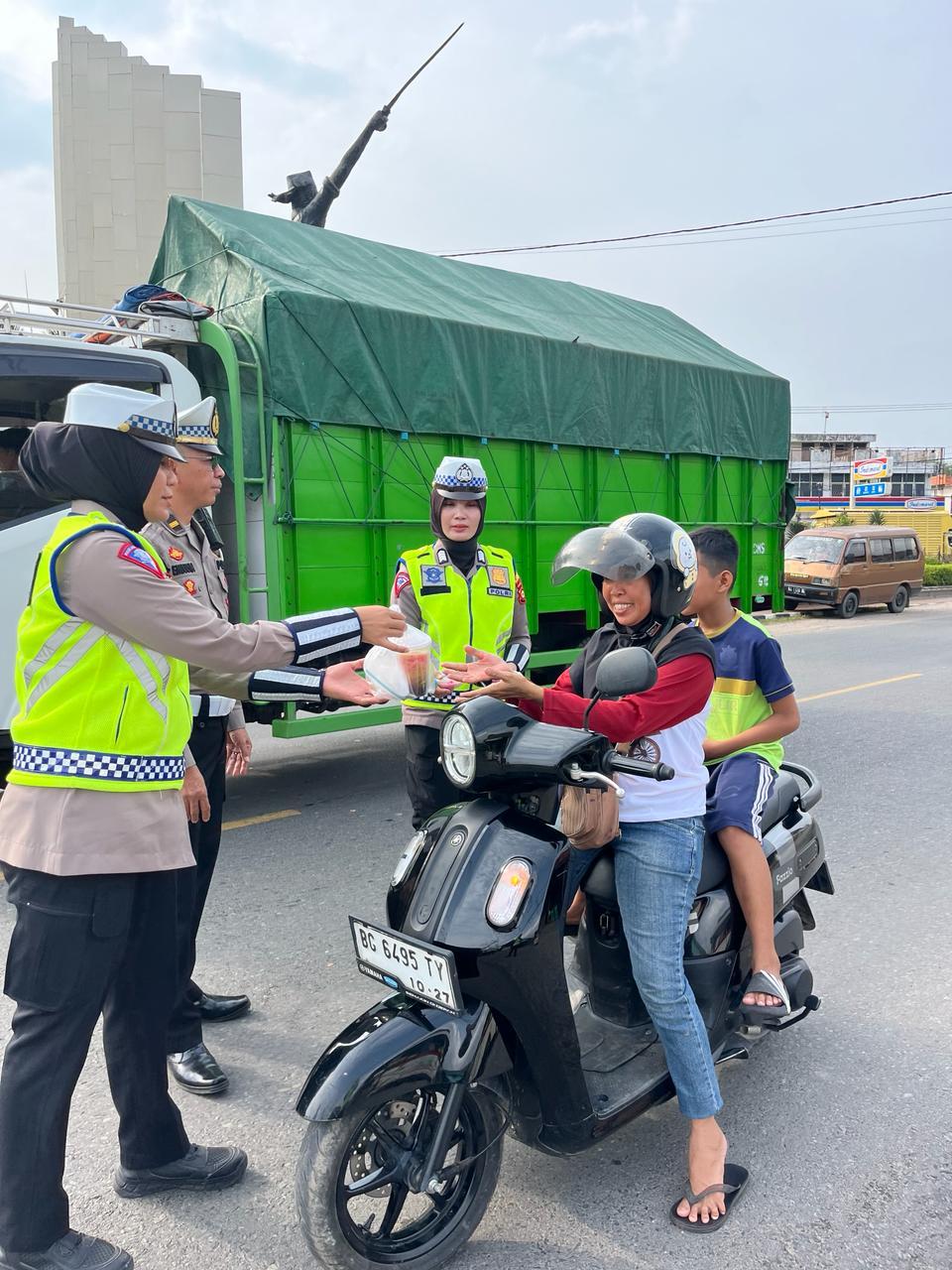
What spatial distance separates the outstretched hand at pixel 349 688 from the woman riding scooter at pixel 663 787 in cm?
20

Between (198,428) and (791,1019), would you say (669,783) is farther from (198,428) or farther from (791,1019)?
(198,428)

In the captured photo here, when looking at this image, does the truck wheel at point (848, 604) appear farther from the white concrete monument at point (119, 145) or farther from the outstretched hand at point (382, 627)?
the outstretched hand at point (382, 627)

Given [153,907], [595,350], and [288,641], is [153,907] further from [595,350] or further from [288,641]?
[595,350]

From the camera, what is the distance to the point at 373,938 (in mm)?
2219

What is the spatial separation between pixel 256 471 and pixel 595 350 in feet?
10.5

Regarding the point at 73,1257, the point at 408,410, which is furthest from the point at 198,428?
the point at 408,410

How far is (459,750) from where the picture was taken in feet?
7.21

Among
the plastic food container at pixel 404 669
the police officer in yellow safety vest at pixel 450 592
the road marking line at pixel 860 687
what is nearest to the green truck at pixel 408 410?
the police officer in yellow safety vest at pixel 450 592

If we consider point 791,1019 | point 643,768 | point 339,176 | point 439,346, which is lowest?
point 791,1019

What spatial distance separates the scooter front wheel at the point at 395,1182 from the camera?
2008 mm

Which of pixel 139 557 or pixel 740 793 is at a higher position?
pixel 139 557

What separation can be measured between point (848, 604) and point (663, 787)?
2037 centimetres

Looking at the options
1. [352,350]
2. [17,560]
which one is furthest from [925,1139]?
[352,350]

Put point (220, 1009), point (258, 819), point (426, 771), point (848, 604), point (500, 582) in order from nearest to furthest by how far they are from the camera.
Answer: point (220, 1009) < point (426, 771) < point (500, 582) < point (258, 819) < point (848, 604)
